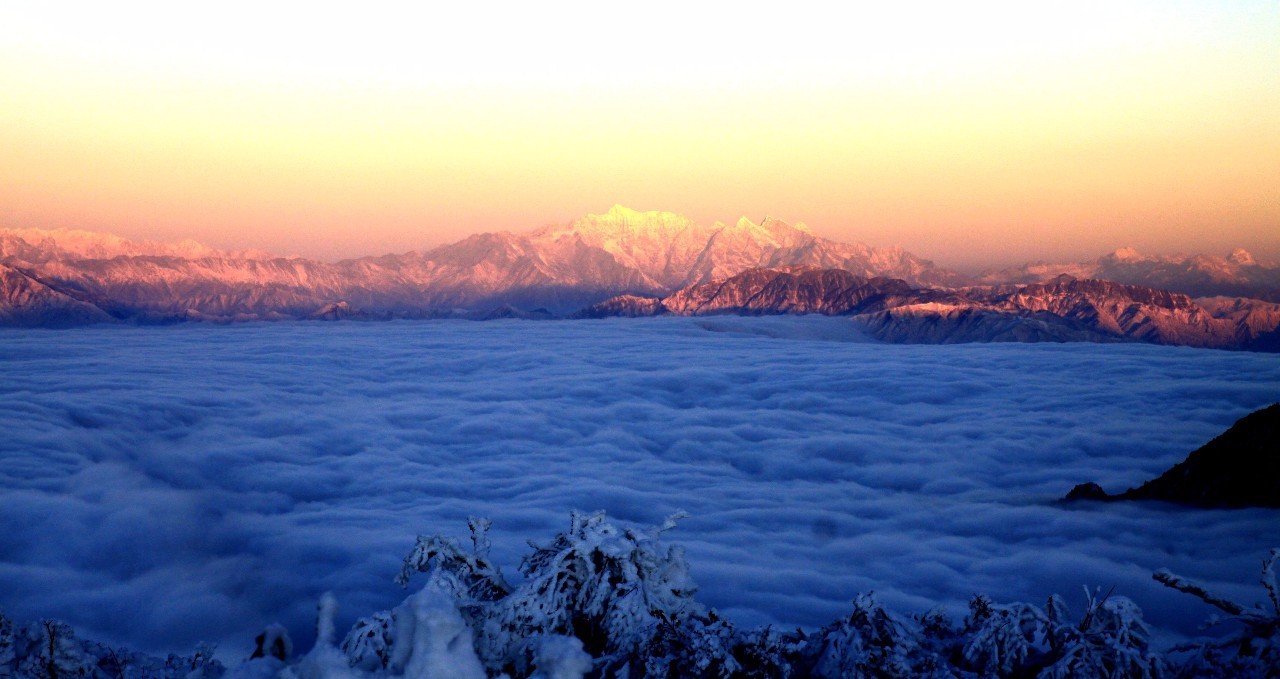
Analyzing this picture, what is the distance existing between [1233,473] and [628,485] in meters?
22.2

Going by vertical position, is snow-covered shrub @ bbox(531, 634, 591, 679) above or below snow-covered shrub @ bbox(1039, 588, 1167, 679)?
above

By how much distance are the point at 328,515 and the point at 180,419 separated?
91.6 feet

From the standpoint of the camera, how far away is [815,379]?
7250 centimetres

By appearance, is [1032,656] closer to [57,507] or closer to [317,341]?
[57,507]

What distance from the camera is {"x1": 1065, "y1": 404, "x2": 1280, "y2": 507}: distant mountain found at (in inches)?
1006

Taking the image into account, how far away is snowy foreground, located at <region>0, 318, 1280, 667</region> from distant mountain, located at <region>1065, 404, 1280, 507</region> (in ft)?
4.09

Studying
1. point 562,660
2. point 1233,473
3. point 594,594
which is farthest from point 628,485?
point 562,660

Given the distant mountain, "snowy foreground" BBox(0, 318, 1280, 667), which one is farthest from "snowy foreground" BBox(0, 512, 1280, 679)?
the distant mountain

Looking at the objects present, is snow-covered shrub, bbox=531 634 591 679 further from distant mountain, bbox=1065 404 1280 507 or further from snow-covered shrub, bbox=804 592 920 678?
distant mountain, bbox=1065 404 1280 507

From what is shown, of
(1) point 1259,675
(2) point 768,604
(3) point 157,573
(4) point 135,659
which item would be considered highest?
(1) point 1259,675

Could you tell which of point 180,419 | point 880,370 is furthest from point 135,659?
point 880,370

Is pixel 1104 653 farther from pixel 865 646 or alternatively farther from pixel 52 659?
pixel 52 659

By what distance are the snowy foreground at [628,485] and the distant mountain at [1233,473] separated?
1.25 m

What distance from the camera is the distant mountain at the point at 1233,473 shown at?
1006 inches
